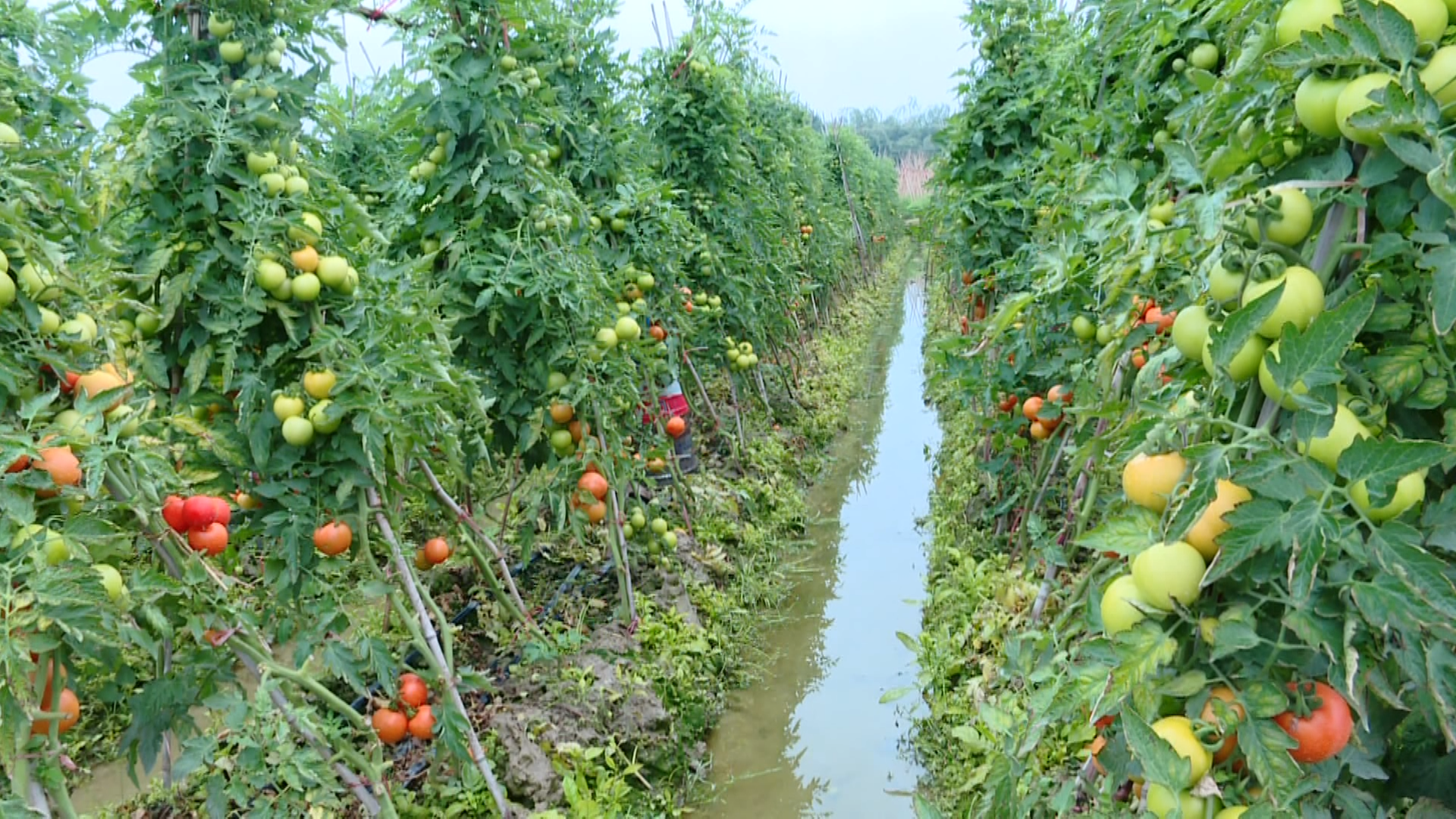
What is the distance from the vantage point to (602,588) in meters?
3.95

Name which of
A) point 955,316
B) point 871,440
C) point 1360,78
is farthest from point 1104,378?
point 955,316

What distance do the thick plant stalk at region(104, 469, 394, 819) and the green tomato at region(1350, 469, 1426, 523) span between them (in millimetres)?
2017

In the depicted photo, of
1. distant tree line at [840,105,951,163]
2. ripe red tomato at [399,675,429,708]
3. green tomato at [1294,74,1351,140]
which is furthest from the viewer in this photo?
distant tree line at [840,105,951,163]

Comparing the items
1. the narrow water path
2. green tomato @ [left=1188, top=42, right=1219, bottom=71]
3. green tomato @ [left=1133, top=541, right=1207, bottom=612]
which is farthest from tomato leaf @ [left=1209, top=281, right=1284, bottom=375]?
the narrow water path

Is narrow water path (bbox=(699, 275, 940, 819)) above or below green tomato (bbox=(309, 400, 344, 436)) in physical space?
below

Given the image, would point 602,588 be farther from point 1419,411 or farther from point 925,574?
point 1419,411

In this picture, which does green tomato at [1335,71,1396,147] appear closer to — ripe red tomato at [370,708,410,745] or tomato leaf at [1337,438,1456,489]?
tomato leaf at [1337,438,1456,489]

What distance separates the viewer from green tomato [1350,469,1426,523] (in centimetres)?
91

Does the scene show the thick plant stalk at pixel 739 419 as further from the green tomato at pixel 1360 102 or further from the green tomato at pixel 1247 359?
the green tomato at pixel 1360 102

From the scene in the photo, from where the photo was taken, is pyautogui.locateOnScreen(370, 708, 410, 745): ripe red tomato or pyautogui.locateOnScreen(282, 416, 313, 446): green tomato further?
pyautogui.locateOnScreen(370, 708, 410, 745): ripe red tomato

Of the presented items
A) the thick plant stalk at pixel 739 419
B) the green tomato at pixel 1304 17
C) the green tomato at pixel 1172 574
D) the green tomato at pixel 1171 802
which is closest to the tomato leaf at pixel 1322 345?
the green tomato at pixel 1172 574

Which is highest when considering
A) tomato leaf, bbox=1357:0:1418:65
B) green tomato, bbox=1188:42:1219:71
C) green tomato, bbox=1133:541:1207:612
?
green tomato, bbox=1188:42:1219:71

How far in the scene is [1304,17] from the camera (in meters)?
0.99

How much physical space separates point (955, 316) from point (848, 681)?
16.9ft
